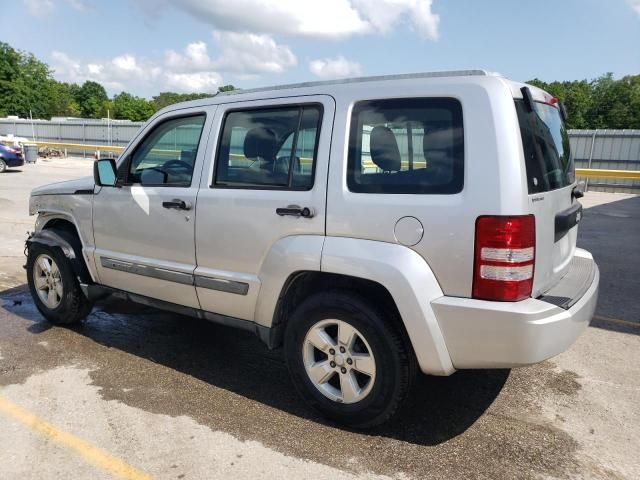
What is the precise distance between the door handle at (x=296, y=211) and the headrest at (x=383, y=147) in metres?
0.48

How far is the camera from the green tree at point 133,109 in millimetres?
104375

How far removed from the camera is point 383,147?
10.00 feet

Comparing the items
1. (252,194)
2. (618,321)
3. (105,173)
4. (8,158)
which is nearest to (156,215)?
(105,173)

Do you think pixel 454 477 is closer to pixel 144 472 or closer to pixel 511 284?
pixel 511 284

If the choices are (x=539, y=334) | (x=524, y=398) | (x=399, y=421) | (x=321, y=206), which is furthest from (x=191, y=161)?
(x=524, y=398)

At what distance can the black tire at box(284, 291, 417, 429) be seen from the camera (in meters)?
2.91

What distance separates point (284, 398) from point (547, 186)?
6.94 feet

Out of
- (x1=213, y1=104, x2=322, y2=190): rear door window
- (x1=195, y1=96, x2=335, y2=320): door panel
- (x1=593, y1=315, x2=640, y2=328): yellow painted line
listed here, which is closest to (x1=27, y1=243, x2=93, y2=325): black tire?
(x1=195, y1=96, x2=335, y2=320): door panel

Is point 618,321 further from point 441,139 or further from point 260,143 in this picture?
point 260,143

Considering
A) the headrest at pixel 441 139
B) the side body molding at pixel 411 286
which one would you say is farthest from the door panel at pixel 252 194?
the headrest at pixel 441 139

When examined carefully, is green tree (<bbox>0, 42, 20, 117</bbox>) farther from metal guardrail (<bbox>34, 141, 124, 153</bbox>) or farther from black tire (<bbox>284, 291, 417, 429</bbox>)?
black tire (<bbox>284, 291, 417, 429</bbox>)

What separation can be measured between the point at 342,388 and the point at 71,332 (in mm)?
2870

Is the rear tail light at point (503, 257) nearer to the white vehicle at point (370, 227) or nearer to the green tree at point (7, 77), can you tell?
the white vehicle at point (370, 227)

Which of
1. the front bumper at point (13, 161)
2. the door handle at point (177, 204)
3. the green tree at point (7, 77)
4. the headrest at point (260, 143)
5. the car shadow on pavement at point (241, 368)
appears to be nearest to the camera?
the car shadow on pavement at point (241, 368)
